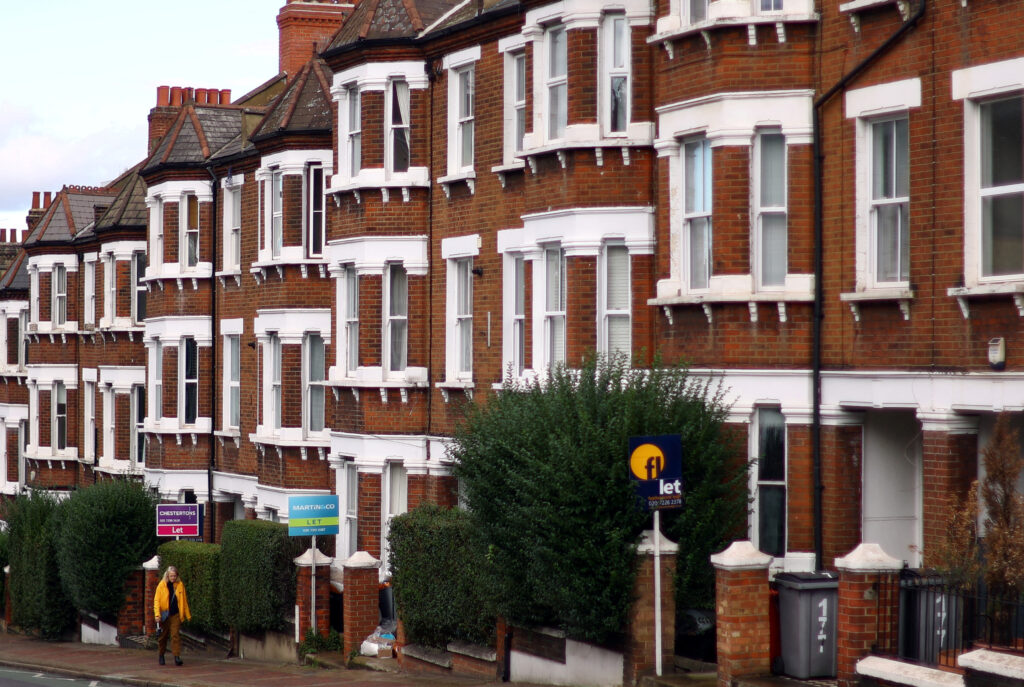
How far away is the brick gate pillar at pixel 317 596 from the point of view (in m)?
25.1

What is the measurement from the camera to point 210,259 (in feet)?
114

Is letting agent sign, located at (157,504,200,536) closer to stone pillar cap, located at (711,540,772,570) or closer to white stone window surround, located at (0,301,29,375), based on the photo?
stone pillar cap, located at (711,540,772,570)

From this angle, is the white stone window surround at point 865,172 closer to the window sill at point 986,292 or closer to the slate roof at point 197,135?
the window sill at point 986,292

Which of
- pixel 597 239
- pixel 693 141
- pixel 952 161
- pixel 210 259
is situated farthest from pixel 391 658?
pixel 210 259

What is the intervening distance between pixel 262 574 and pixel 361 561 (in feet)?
13.1

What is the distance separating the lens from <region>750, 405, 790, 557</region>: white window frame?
690 inches

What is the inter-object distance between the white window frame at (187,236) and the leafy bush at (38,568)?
22.0 feet

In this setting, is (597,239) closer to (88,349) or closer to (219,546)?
(219,546)

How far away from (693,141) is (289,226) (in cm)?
1324

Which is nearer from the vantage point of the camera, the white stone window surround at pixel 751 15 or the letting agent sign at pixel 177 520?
the white stone window surround at pixel 751 15

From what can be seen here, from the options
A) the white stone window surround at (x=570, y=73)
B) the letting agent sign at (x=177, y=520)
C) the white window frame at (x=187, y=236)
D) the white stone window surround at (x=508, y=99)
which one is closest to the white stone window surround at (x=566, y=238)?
the white stone window surround at (x=570, y=73)

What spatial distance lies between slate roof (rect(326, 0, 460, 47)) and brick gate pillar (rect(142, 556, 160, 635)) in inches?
488

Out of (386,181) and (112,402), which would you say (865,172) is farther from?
(112,402)

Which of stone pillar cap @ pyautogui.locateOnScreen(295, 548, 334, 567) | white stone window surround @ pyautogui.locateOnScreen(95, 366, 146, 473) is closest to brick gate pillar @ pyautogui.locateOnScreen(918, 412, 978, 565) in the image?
stone pillar cap @ pyautogui.locateOnScreen(295, 548, 334, 567)
